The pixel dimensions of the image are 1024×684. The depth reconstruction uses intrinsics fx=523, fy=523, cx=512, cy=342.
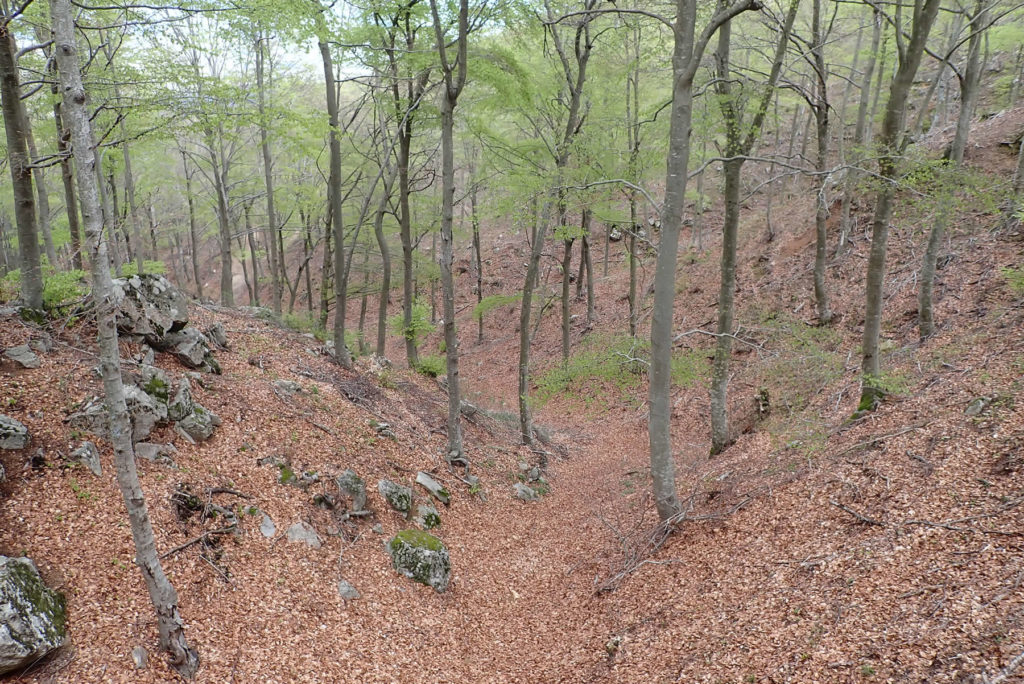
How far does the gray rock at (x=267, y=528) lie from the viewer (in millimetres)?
6372

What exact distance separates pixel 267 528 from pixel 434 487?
10.8ft

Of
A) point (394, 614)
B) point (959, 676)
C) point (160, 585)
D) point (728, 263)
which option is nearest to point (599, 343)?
point (728, 263)

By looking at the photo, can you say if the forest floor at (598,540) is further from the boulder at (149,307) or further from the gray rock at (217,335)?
the boulder at (149,307)

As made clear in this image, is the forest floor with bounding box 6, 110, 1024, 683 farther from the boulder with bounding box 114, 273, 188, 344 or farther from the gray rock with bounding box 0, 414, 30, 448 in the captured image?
the boulder with bounding box 114, 273, 188, 344

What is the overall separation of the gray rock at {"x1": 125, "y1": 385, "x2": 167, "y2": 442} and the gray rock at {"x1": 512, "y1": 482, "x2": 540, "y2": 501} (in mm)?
6501

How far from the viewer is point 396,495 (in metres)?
8.30

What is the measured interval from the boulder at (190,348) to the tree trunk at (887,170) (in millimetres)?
9886

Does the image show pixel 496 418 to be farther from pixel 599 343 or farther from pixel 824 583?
→ pixel 824 583

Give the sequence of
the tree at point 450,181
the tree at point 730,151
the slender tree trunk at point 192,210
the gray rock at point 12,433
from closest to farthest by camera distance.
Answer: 1. the gray rock at point 12,433
2. the tree at point 730,151
3. the tree at point 450,181
4. the slender tree trunk at point 192,210

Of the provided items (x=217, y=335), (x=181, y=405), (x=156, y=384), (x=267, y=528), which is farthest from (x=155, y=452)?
(x=217, y=335)

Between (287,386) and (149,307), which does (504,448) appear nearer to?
(287,386)

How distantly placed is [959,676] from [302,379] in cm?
984

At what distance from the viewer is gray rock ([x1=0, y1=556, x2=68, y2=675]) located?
12.5 ft

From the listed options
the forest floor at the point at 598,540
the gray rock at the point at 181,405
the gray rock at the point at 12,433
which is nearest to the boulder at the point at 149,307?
the forest floor at the point at 598,540
